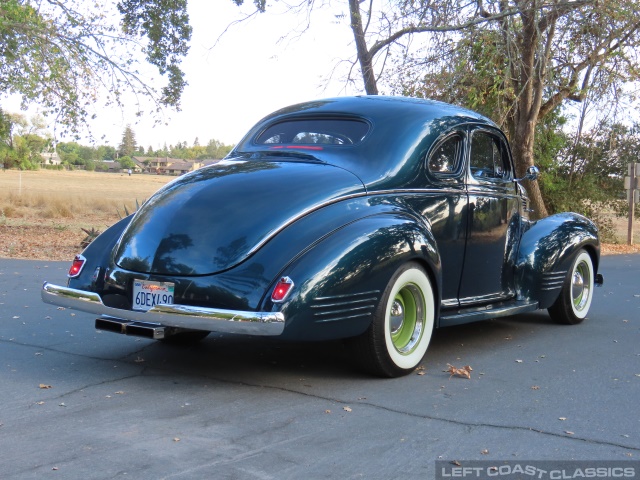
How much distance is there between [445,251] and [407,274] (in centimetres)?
75

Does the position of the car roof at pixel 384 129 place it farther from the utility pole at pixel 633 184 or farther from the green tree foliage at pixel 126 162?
the green tree foliage at pixel 126 162

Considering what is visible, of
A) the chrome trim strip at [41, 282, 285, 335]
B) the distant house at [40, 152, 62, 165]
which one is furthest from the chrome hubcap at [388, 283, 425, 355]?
the distant house at [40, 152, 62, 165]

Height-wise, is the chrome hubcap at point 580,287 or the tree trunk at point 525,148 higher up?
the tree trunk at point 525,148

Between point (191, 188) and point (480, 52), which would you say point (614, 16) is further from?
point (191, 188)

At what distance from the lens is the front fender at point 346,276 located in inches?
182

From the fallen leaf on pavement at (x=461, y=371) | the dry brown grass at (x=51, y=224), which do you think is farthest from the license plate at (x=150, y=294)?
the dry brown grass at (x=51, y=224)

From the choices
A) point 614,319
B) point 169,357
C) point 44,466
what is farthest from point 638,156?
point 44,466

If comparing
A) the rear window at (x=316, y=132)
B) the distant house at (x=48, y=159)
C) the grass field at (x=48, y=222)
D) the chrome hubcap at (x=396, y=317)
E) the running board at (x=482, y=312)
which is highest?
the distant house at (x=48, y=159)

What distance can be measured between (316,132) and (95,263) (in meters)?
1.93

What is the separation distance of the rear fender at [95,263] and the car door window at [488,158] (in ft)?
9.36

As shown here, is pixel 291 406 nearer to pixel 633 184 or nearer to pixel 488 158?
pixel 488 158

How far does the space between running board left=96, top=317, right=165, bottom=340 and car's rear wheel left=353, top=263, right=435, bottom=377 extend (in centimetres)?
123

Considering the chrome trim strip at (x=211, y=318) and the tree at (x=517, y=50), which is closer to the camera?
the chrome trim strip at (x=211, y=318)

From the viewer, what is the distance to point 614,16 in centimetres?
1438
